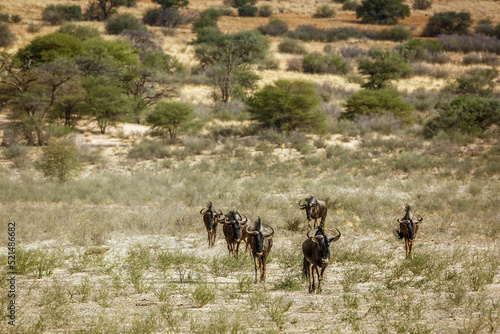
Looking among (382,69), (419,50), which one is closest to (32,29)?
(382,69)

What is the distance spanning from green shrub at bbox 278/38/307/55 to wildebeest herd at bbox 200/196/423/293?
39452 millimetres

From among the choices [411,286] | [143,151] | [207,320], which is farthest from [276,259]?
[143,151]

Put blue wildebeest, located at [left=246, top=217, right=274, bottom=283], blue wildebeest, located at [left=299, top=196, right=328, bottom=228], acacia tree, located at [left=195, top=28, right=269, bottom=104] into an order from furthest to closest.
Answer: acacia tree, located at [left=195, top=28, right=269, bottom=104], blue wildebeest, located at [left=299, top=196, right=328, bottom=228], blue wildebeest, located at [left=246, top=217, right=274, bottom=283]

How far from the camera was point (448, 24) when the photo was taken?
5834 centimetres

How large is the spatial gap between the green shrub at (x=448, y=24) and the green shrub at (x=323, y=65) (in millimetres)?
23542

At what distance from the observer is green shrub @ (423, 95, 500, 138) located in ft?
72.5

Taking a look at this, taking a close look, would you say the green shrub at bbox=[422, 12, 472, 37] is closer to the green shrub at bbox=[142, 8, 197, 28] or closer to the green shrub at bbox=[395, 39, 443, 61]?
the green shrub at bbox=[395, 39, 443, 61]

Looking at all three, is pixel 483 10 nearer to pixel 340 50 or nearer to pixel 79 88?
pixel 340 50

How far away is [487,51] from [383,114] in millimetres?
27851

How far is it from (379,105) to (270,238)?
1961cm

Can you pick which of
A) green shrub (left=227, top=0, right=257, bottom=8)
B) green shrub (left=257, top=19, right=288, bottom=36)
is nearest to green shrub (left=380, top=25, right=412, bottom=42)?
green shrub (left=257, top=19, right=288, bottom=36)

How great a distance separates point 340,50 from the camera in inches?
1903

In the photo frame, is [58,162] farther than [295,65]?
No

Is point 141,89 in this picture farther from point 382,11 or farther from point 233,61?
point 382,11
